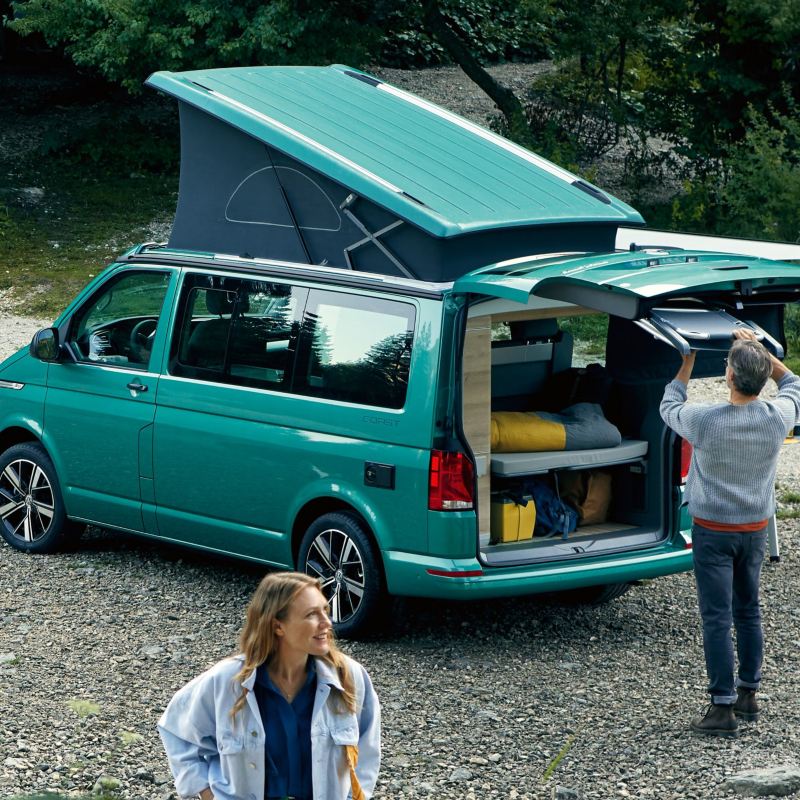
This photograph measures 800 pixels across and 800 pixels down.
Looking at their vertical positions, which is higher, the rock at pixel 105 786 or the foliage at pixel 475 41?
the foliage at pixel 475 41

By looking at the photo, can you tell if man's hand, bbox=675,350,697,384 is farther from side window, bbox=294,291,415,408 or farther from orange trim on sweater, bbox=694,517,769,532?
side window, bbox=294,291,415,408

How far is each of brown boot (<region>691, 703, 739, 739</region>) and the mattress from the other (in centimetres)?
171

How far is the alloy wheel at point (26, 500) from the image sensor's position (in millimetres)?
8547

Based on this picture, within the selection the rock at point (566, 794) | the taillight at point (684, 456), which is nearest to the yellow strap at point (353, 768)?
the rock at point (566, 794)

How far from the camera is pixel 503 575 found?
6.65m

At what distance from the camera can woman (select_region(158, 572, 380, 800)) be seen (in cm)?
360

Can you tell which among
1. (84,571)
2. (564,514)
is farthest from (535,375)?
(84,571)

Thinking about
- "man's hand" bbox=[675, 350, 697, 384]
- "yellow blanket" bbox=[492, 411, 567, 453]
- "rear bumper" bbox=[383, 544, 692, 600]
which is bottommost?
"rear bumper" bbox=[383, 544, 692, 600]

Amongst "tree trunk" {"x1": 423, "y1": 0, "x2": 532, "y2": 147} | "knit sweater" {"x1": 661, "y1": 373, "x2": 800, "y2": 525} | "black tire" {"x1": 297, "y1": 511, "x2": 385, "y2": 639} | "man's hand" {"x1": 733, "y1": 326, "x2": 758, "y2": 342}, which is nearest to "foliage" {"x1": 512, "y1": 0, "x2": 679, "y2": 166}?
"tree trunk" {"x1": 423, "y1": 0, "x2": 532, "y2": 147}

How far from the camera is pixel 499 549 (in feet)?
22.7

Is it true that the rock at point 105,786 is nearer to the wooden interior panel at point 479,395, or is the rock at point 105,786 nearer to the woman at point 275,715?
the woman at point 275,715

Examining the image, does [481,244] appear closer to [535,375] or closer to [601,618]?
[535,375]

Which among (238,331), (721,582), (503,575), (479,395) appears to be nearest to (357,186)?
(238,331)

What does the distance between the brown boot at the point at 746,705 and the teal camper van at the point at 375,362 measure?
1.08 m
